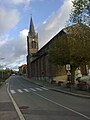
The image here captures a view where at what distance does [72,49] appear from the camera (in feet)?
142

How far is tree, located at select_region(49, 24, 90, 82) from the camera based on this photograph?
35.9 m

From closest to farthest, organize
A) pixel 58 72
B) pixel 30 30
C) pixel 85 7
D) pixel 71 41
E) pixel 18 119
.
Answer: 1. pixel 18 119
2. pixel 85 7
3. pixel 71 41
4. pixel 58 72
5. pixel 30 30

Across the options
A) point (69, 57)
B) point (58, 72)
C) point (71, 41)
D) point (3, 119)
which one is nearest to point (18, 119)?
point (3, 119)

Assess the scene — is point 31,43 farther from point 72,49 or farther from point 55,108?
point 55,108

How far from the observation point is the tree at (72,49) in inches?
1415

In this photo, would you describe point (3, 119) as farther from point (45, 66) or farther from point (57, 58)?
point (45, 66)

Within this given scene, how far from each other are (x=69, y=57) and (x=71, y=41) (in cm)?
546

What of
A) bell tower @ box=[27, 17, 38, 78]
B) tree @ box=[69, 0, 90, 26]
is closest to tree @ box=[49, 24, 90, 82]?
tree @ box=[69, 0, 90, 26]

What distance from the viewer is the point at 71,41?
141 ft

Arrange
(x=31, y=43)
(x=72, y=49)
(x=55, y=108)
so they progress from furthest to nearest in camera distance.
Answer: (x=31, y=43), (x=72, y=49), (x=55, y=108)

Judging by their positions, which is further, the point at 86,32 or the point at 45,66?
the point at 45,66

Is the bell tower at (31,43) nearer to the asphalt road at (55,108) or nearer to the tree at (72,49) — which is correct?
the tree at (72,49)

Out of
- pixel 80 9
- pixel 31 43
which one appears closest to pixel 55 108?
pixel 80 9

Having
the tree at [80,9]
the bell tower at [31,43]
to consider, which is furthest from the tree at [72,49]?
the bell tower at [31,43]
